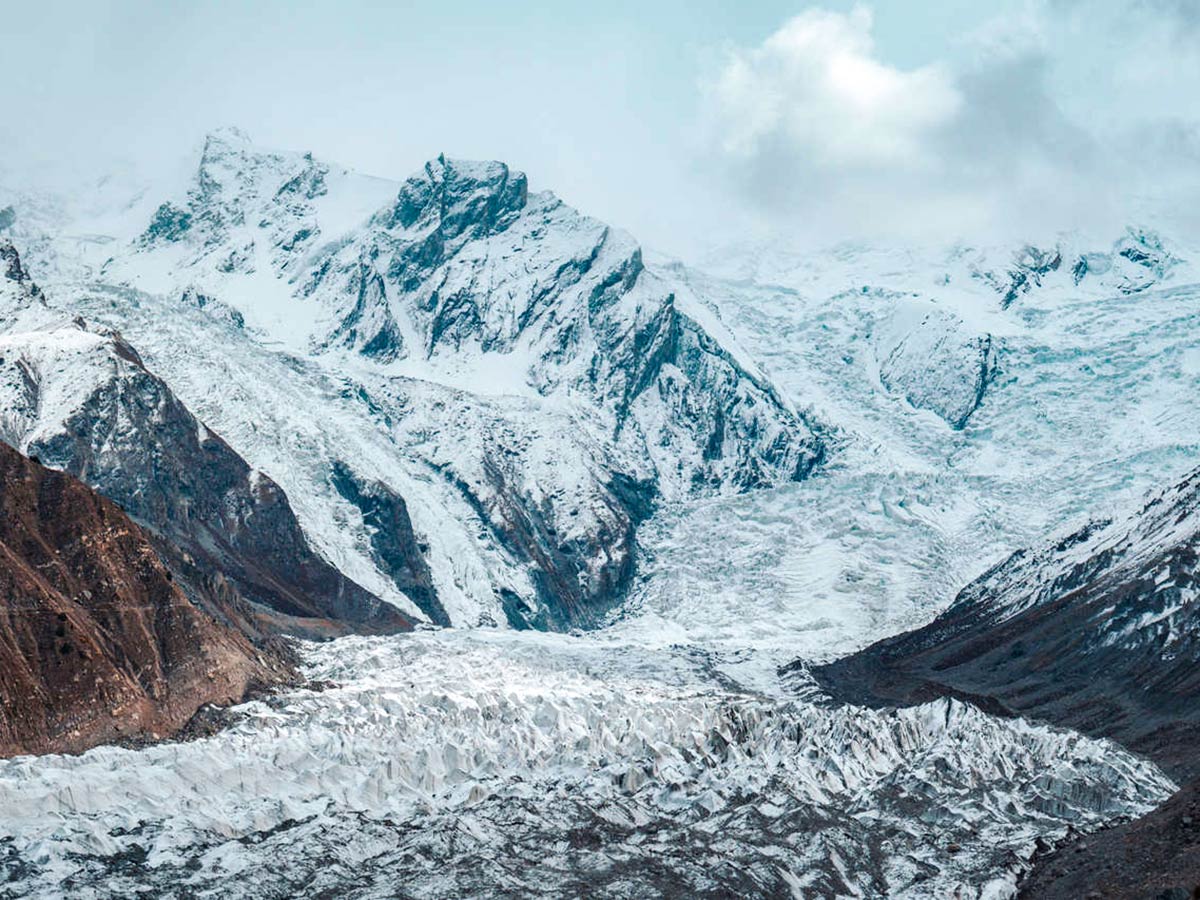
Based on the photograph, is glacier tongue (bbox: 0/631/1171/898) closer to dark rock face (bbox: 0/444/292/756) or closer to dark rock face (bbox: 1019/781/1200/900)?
dark rock face (bbox: 1019/781/1200/900)

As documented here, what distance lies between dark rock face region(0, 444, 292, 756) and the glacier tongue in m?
6.10

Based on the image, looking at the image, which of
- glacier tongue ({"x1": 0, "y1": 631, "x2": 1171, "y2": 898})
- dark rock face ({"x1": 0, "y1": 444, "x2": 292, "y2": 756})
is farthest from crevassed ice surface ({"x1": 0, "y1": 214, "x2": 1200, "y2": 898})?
dark rock face ({"x1": 0, "y1": 444, "x2": 292, "y2": 756})

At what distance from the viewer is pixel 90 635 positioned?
523 ft

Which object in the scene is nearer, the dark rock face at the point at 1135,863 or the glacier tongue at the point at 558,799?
the dark rock face at the point at 1135,863

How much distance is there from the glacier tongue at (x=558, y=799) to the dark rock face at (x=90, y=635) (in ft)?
20.0

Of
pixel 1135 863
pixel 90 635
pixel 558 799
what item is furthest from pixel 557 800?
pixel 1135 863

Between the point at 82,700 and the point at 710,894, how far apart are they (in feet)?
197

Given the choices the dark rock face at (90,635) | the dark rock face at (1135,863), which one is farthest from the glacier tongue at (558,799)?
the dark rock face at (90,635)

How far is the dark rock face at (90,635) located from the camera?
149000mm

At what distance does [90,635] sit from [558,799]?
4589 centimetres

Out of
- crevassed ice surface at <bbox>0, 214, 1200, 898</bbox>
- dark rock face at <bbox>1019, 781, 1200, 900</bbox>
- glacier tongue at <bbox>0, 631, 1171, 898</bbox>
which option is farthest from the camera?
glacier tongue at <bbox>0, 631, 1171, 898</bbox>

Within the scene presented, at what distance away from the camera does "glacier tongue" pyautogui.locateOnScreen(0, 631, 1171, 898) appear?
12594 cm

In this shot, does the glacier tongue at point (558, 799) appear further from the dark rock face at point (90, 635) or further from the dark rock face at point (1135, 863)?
the dark rock face at point (90, 635)

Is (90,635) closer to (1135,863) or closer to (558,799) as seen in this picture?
(558,799)
